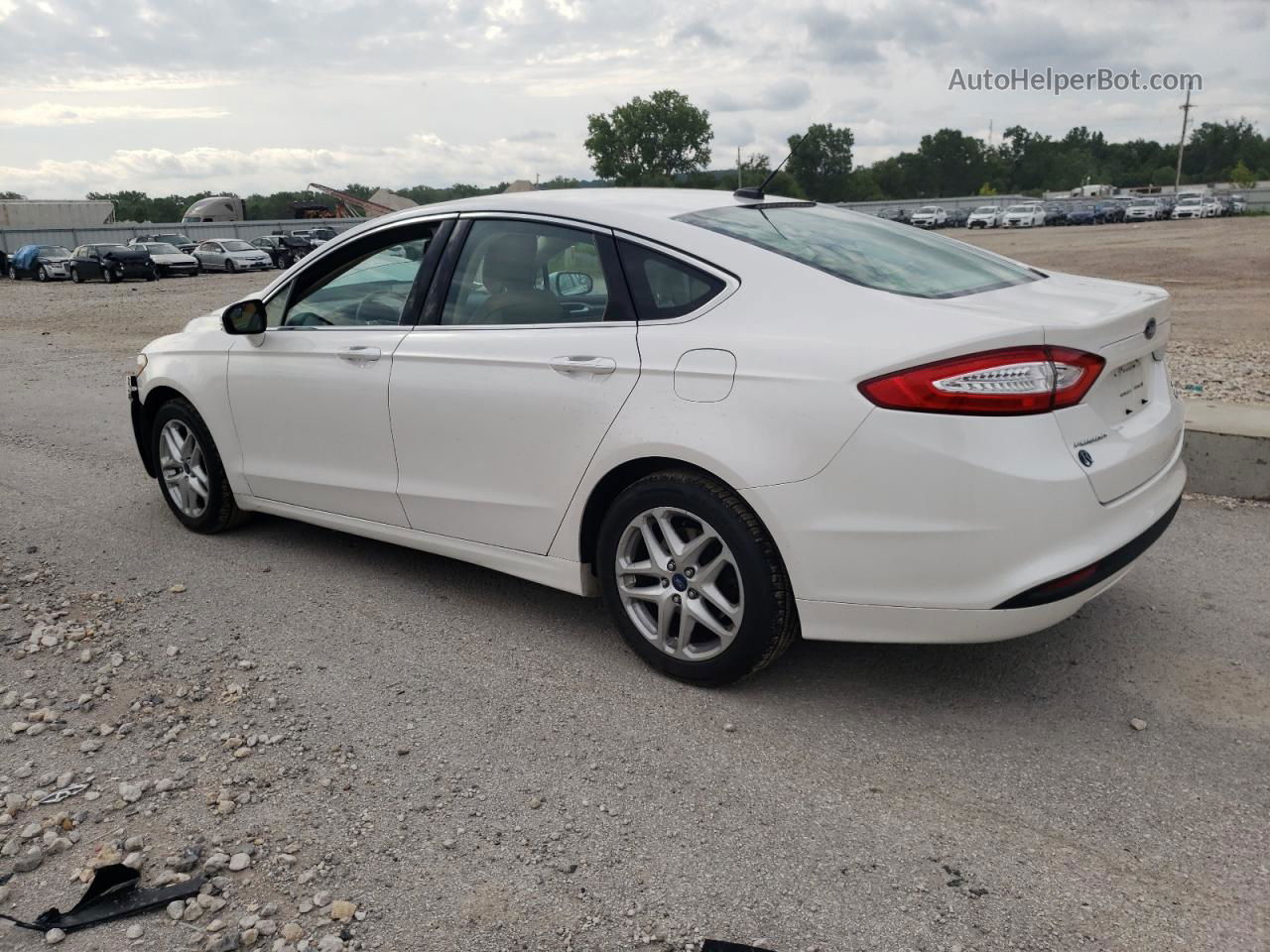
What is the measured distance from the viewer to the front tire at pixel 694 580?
11.1ft

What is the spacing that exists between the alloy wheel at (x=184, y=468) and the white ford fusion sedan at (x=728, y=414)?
862 millimetres

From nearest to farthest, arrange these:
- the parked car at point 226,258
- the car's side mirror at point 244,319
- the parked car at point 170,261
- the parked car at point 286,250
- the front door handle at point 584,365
→ the front door handle at point 584,365
the car's side mirror at point 244,319
the parked car at point 170,261
the parked car at point 226,258
the parked car at point 286,250

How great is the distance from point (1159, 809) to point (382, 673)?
2578mm

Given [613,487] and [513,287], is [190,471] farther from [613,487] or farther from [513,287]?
[613,487]

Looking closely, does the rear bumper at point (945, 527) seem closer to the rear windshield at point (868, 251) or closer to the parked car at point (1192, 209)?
the rear windshield at point (868, 251)

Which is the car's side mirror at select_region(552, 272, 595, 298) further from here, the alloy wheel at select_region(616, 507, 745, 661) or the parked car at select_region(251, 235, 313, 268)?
the parked car at select_region(251, 235, 313, 268)

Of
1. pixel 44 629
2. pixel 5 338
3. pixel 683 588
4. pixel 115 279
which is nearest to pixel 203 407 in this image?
pixel 44 629

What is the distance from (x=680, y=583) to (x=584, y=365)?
0.82 metres

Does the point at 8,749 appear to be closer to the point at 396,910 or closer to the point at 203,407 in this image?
the point at 396,910

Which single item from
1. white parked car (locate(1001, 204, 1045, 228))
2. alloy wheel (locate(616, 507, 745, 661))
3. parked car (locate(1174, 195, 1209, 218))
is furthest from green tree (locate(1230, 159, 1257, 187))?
alloy wheel (locate(616, 507, 745, 661))

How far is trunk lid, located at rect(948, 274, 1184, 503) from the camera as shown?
10.2ft

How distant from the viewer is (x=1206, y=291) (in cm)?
1775

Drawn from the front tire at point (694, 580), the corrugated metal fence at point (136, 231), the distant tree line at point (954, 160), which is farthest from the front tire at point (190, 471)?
the distant tree line at point (954, 160)

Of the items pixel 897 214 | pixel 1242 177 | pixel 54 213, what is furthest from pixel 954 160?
pixel 54 213
